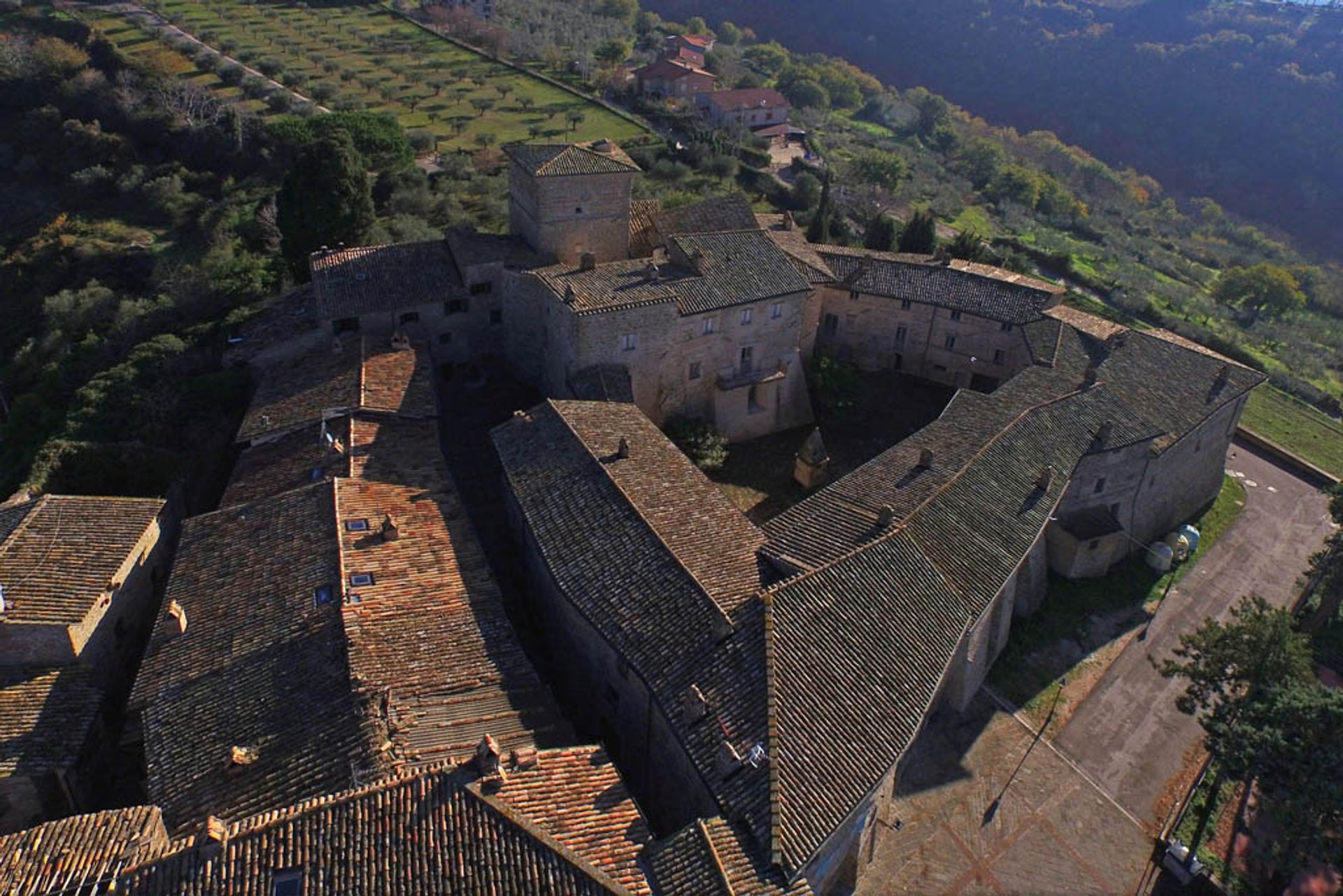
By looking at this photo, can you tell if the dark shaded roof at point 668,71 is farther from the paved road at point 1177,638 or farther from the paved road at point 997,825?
the paved road at point 997,825

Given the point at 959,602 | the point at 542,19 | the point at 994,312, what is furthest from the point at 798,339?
the point at 542,19

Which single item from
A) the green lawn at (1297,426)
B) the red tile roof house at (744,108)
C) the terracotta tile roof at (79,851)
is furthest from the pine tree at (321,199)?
the red tile roof house at (744,108)

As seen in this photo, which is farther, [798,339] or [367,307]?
[798,339]

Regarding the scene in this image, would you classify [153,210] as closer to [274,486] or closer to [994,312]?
[274,486]

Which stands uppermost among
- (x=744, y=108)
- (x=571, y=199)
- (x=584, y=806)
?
(x=571, y=199)

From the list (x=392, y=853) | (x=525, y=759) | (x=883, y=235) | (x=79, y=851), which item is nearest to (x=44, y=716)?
(x=79, y=851)

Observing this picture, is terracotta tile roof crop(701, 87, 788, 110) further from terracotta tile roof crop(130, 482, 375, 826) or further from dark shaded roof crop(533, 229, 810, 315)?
terracotta tile roof crop(130, 482, 375, 826)

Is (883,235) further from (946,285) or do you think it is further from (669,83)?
(669,83)
